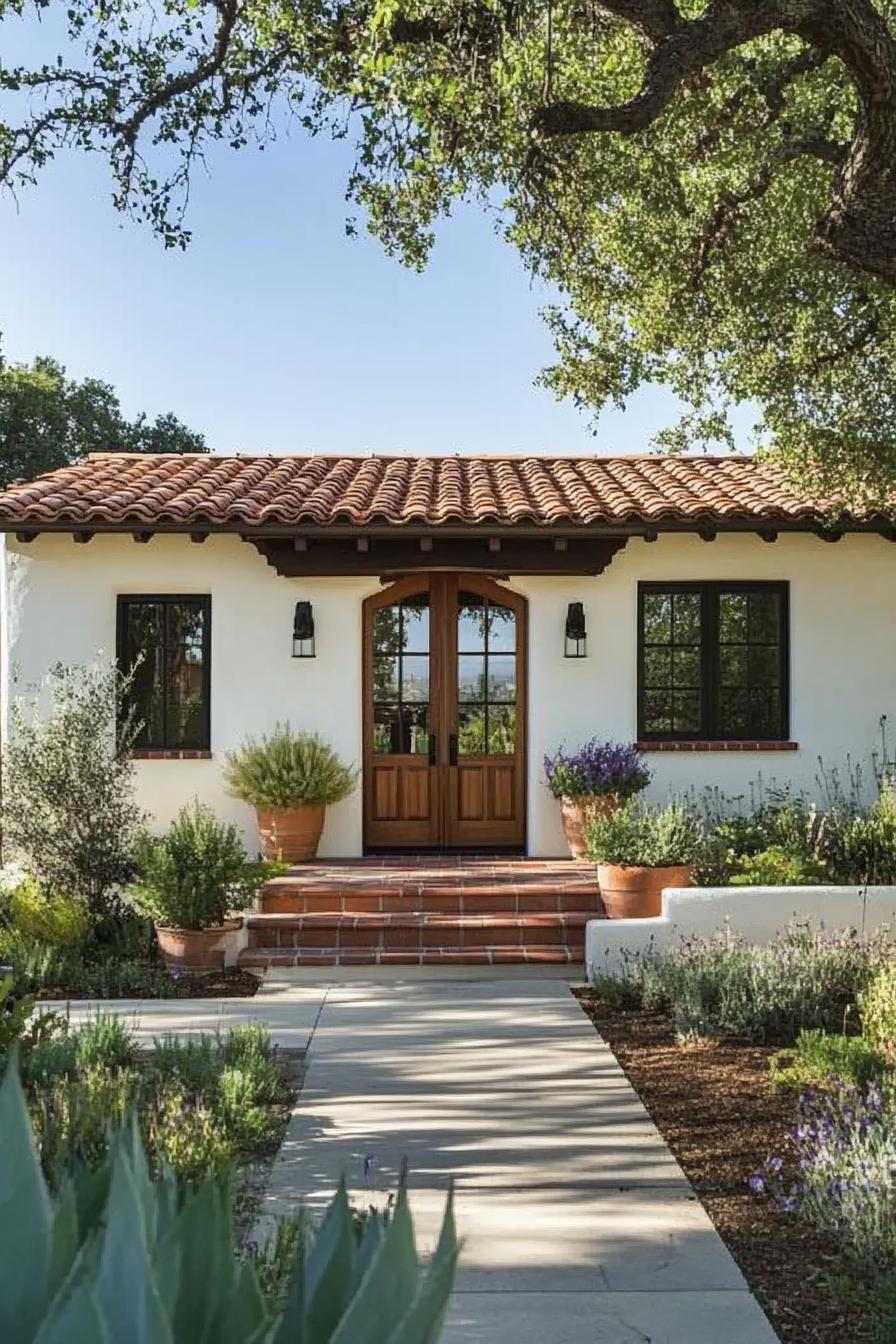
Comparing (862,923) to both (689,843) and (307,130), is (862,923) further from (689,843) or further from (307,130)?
(307,130)

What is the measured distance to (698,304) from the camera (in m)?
11.0

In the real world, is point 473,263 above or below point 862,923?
above

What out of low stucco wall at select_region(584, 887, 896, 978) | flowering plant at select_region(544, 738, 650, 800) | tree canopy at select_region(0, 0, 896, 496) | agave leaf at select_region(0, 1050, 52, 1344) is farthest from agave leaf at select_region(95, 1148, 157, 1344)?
flowering plant at select_region(544, 738, 650, 800)

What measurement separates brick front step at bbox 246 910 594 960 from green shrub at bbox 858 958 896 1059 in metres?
3.15

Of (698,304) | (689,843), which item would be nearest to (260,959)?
(689,843)

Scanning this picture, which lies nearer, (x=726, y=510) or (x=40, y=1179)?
(x=40, y=1179)

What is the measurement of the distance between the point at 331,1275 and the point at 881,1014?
5768 millimetres

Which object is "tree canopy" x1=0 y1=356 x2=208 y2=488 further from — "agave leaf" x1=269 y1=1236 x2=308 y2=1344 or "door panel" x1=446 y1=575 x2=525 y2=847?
"agave leaf" x1=269 y1=1236 x2=308 y2=1344

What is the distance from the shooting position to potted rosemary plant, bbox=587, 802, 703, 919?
31.9 feet

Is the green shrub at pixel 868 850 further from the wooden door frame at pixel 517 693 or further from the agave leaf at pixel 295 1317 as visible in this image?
the agave leaf at pixel 295 1317

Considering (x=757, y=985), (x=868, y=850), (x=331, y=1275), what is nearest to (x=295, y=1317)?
(x=331, y=1275)

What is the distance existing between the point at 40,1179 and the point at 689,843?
8.99 metres

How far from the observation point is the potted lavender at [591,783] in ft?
36.6

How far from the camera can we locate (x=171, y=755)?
11.7m
